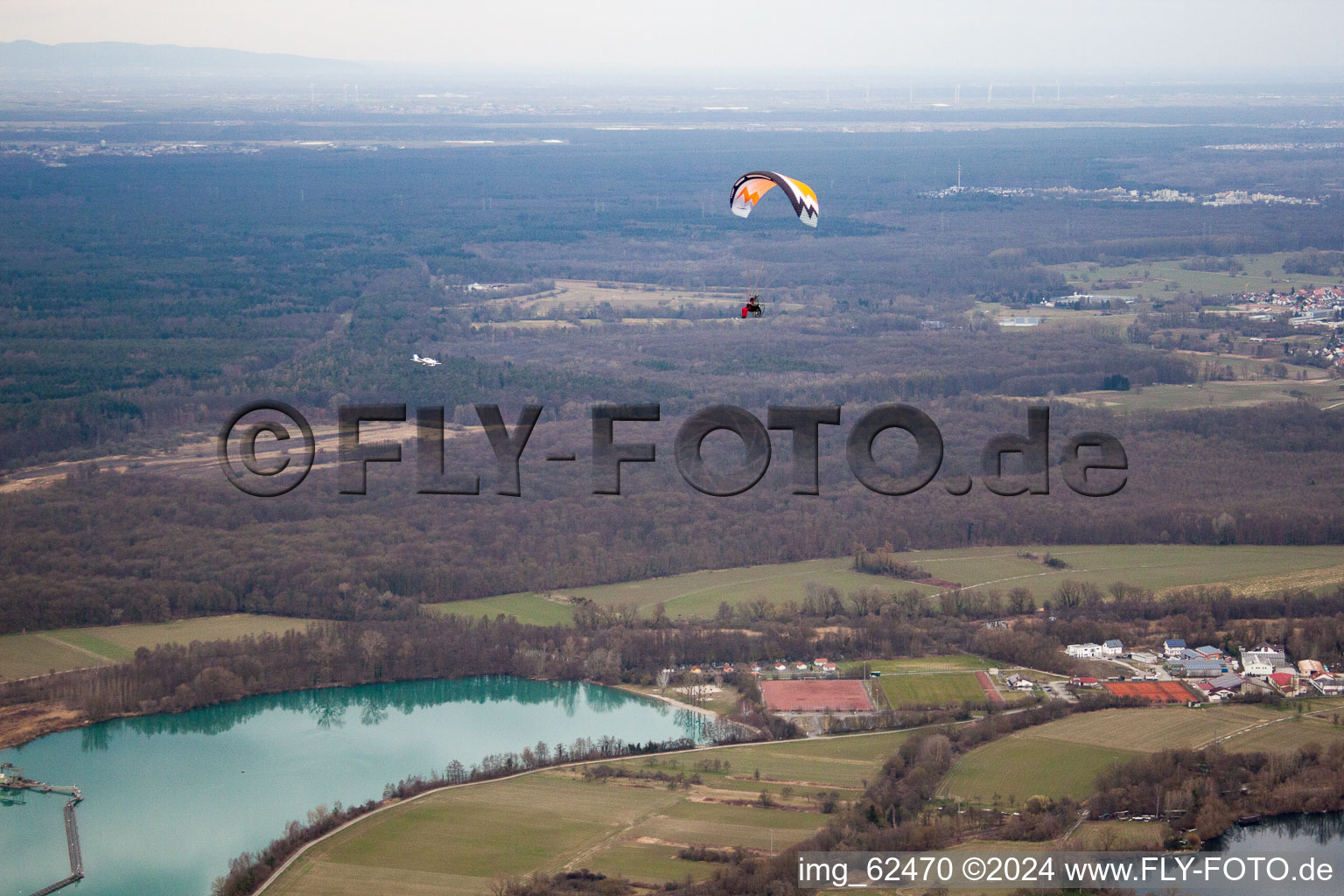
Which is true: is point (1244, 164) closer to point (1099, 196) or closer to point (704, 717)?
point (1099, 196)

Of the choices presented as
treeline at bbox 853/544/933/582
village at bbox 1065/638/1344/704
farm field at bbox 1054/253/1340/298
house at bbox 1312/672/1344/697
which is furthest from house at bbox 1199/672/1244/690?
farm field at bbox 1054/253/1340/298

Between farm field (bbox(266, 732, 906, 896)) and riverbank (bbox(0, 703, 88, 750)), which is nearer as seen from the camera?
farm field (bbox(266, 732, 906, 896))

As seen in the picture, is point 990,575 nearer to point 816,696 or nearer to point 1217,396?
point 816,696

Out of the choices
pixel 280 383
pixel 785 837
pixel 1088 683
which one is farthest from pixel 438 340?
pixel 785 837

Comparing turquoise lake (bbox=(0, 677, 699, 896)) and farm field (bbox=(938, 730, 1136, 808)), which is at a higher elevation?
farm field (bbox=(938, 730, 1136, 808))

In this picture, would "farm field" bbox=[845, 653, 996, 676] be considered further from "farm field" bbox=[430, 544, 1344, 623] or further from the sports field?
the sports field

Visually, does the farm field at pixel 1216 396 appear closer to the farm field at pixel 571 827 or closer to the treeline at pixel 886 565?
the treeline at pixel 886 565

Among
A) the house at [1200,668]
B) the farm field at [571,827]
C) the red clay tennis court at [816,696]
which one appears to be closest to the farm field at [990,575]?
the red clay tennis court at [816,696]
